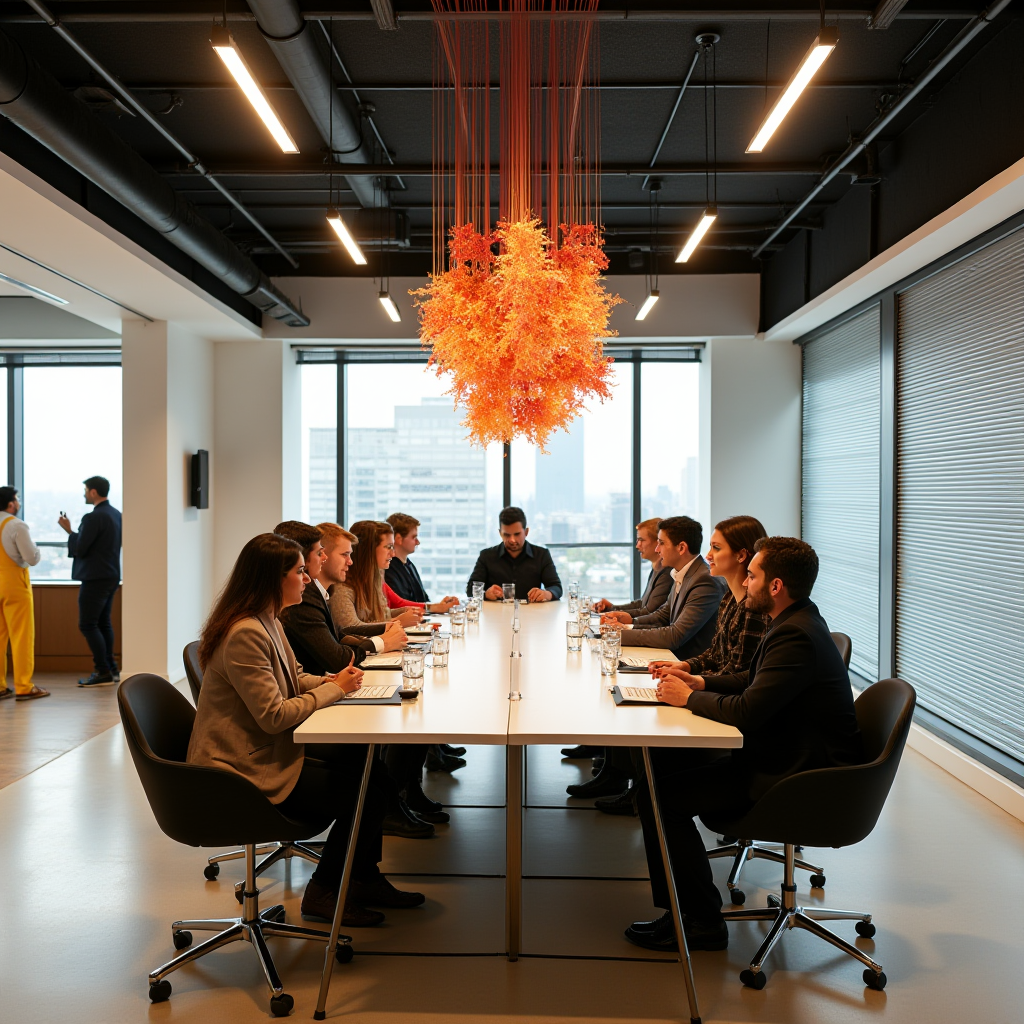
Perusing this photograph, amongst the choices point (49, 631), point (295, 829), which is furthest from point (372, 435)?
point (295, 829)

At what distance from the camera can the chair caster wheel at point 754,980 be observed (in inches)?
114

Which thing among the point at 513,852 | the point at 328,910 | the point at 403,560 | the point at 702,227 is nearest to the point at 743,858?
the point at 513,852

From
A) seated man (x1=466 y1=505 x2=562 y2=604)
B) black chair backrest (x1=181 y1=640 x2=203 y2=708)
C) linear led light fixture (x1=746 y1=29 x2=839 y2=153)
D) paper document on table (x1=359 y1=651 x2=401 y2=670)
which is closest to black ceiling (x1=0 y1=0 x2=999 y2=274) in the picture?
linear led light fixture (x1=746 y1=29 x2=839 y2=153)

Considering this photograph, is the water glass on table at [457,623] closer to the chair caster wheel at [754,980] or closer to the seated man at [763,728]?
the seated man at [763,728]

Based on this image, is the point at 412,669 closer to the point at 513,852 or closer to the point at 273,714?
the point at 273,714

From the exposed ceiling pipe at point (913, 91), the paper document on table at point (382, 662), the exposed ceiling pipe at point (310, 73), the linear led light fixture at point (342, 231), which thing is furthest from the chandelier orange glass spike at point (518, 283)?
the exposed ceiling pipe at point (913, 91)

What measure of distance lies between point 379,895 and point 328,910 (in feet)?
0.77

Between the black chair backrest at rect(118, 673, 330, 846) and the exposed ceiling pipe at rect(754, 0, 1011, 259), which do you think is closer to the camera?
the black chair backrest at rect(118, 673, 330, 846)

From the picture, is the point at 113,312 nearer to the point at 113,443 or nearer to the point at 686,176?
the point at 113,443

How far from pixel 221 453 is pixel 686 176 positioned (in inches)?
213

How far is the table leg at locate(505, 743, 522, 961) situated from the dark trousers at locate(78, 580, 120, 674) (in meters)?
5.90

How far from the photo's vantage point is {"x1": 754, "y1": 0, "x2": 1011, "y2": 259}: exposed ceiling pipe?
4070mm

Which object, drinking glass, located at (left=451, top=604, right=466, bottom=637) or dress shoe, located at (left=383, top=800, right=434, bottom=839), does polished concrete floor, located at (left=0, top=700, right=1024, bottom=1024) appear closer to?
dress shoe, located at (left=383, top=800, right=434, bottom=839)

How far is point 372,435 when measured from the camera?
10.1 m
